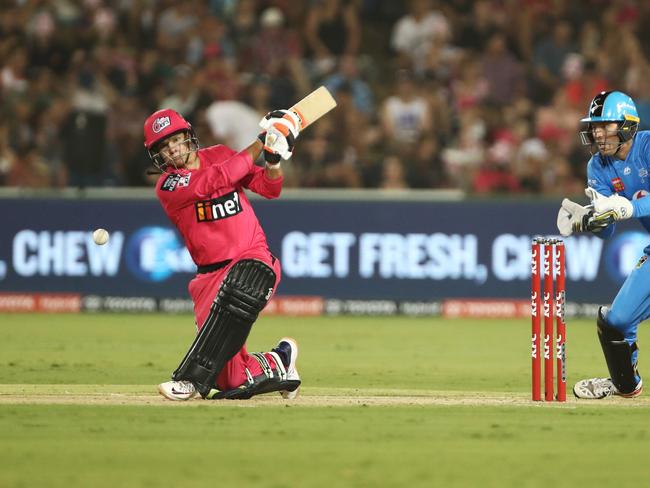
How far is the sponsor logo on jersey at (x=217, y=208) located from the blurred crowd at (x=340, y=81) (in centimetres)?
845

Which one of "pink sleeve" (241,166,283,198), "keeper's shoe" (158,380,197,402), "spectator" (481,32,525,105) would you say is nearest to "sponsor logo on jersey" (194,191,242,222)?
"pink sleeve" (241,166,283,198)

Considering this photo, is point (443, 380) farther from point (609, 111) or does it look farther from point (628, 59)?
point (628, 59)

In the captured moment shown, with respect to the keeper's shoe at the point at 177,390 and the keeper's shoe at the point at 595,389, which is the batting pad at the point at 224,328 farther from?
the keeper's shoe at the point at 595,389

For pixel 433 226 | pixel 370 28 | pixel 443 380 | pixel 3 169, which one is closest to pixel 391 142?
pixel 433 226

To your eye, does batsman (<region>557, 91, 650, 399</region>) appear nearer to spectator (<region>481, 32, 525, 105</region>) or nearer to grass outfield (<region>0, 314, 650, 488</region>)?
grass outfield (<region>0, 314, 650, 488</region>)

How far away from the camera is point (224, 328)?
924 cm

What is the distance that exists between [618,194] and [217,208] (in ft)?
9.90

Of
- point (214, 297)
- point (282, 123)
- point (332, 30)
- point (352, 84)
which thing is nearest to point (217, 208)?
point (214, 297)

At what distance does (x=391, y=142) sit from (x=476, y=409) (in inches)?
387

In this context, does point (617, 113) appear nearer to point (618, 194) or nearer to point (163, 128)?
point (618, 194)

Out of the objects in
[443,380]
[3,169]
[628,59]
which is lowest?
[443,380]

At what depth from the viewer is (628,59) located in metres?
19.4

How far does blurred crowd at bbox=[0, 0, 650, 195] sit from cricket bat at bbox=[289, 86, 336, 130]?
7950mm

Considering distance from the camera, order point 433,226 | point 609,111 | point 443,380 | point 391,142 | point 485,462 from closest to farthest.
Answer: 1. point 485,462
2. point 609,111
3. point 443,380
4. point 433,226
5. point 391,142
